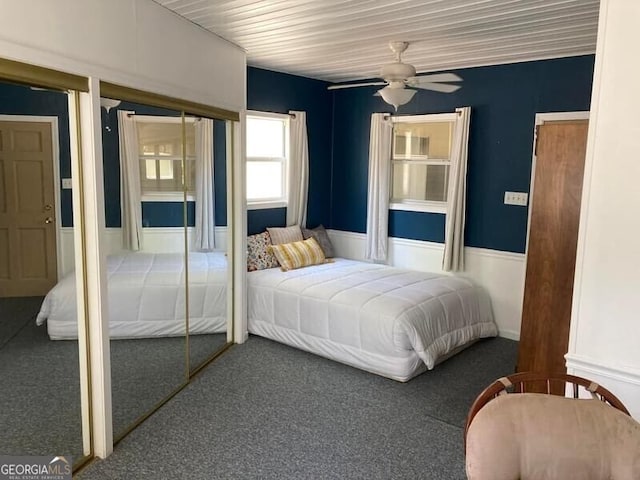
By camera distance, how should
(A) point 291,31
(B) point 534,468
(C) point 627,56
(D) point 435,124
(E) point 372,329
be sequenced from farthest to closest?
1. (D) point 435,124
2. (E) point 372,329
3. (A) point 291,31
4. (C) point 627,56
5. (B) point 534,468

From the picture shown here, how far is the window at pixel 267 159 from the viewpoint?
5398mm

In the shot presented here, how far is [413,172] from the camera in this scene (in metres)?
5.59

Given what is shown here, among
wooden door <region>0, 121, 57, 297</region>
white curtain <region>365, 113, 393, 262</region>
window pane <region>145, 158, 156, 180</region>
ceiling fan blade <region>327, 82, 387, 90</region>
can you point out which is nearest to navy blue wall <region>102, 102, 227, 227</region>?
window pane <region>145, 158, 156, 180</region>

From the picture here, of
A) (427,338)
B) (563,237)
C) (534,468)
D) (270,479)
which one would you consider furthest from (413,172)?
(534,468)

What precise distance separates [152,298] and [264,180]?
88.4 inches

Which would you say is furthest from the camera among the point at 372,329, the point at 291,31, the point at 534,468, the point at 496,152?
the point at 496,152

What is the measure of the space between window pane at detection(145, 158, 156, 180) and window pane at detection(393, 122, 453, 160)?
299cm

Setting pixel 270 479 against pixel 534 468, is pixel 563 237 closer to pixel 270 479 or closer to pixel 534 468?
pixel 534 468

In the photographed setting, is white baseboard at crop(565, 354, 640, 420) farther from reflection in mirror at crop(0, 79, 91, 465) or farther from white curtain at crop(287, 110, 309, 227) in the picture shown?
white curtain at crop(287, 110, 309, 227)

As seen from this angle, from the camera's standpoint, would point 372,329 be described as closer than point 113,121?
No

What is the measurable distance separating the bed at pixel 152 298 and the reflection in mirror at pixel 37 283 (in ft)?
0.05

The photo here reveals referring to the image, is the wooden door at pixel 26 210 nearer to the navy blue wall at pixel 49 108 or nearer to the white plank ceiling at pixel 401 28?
the navy blue wall at pixel 49 108

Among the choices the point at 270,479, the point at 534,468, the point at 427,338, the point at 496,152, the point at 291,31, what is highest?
the point at 291,31

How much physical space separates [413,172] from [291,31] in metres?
2.37
